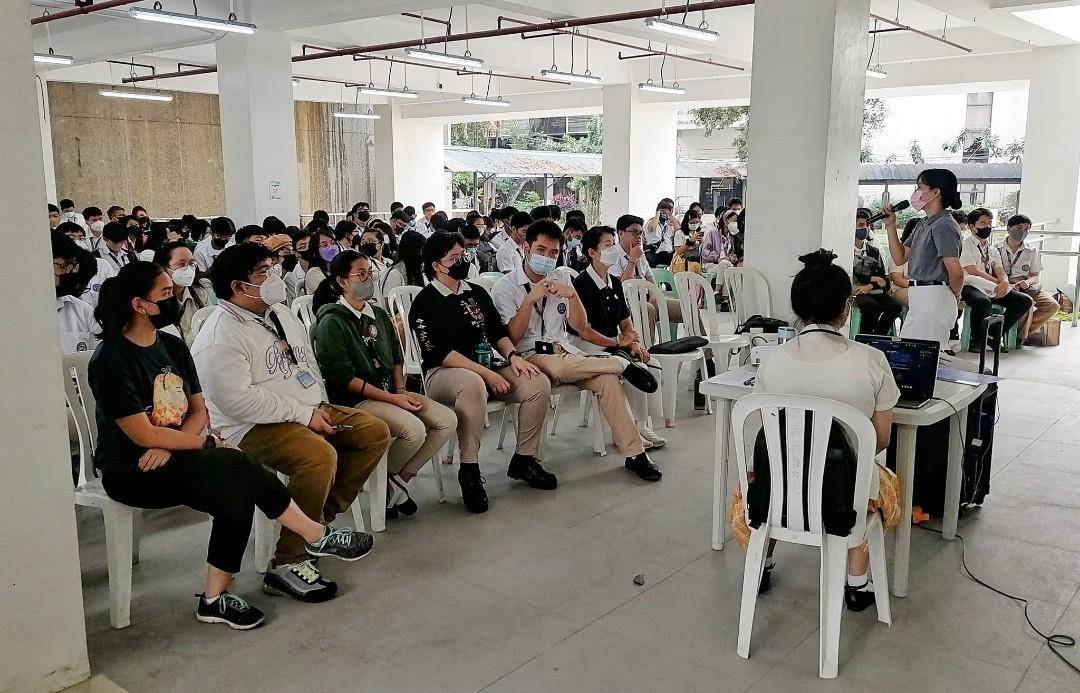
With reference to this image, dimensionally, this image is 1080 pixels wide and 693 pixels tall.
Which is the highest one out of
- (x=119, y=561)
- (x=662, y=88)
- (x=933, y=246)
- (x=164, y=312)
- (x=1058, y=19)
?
(x=1058, y=19)

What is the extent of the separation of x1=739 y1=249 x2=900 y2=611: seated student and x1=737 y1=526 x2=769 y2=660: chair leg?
412mm

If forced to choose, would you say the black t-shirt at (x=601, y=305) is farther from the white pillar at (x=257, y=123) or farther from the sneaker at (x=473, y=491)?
the white pillar at (x=257, y=123)

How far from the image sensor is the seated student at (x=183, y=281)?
3684 mm

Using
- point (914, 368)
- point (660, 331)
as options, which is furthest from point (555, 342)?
point (914, 368)

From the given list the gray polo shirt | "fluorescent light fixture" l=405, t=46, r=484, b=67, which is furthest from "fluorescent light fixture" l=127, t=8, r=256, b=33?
the gray polo shirt

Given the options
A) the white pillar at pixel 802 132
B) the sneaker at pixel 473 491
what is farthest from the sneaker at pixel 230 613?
the white pillar at pixel 802 132

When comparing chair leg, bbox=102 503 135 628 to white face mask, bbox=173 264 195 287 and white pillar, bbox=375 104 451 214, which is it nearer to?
white face mask, bbox=173 264 195 287

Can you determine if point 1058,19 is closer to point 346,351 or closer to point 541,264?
point 541,264

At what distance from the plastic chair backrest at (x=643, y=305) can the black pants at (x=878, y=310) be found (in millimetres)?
2196

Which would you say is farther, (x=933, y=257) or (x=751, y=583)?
(x=933, y=257)

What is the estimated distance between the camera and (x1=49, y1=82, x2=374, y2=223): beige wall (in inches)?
585

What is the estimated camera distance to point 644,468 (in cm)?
449

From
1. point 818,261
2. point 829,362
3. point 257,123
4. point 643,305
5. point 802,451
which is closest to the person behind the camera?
point 802,451

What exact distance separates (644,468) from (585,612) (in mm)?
1473
